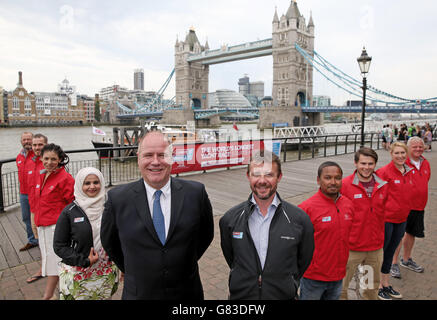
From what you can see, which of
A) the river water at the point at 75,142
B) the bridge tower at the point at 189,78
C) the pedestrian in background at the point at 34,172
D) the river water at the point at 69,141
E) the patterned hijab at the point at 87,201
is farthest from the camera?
the bridge tower at the point at 189,78

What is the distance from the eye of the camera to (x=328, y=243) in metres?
2.55

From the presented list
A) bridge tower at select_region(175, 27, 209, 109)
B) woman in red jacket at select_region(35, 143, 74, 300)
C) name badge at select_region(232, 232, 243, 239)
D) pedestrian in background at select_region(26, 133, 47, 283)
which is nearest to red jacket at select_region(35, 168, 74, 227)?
woman in red jacket at select_region(35, 143, 74, 300)

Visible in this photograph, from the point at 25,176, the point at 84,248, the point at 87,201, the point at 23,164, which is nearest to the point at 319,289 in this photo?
the point at 84,248

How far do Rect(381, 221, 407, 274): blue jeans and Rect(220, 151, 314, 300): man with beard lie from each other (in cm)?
194

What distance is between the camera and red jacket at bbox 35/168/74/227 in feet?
11.0

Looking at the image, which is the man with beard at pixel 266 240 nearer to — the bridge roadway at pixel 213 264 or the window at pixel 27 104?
the bridge roadway at pixel 213 264

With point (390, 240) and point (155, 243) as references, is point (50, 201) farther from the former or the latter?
point (390, 240)

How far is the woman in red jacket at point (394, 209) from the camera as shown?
3.57m

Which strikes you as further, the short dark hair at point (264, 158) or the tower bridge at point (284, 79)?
the tower bridge at point (284, 79)

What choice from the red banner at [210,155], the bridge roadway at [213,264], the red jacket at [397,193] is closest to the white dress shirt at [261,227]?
the bridge roadway at [213,264]

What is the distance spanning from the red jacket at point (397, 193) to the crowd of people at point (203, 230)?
12 mm

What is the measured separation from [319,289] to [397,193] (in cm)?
178

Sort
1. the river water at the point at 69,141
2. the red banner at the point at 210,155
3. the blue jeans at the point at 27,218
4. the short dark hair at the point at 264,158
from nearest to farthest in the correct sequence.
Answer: the short dark hair at the point at 264,158 < the blue jeans at the point at 27,218 < the red banner at the point at 210,155 < the river water at the point at 69,141

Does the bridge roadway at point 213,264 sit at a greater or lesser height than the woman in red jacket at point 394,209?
lesser
